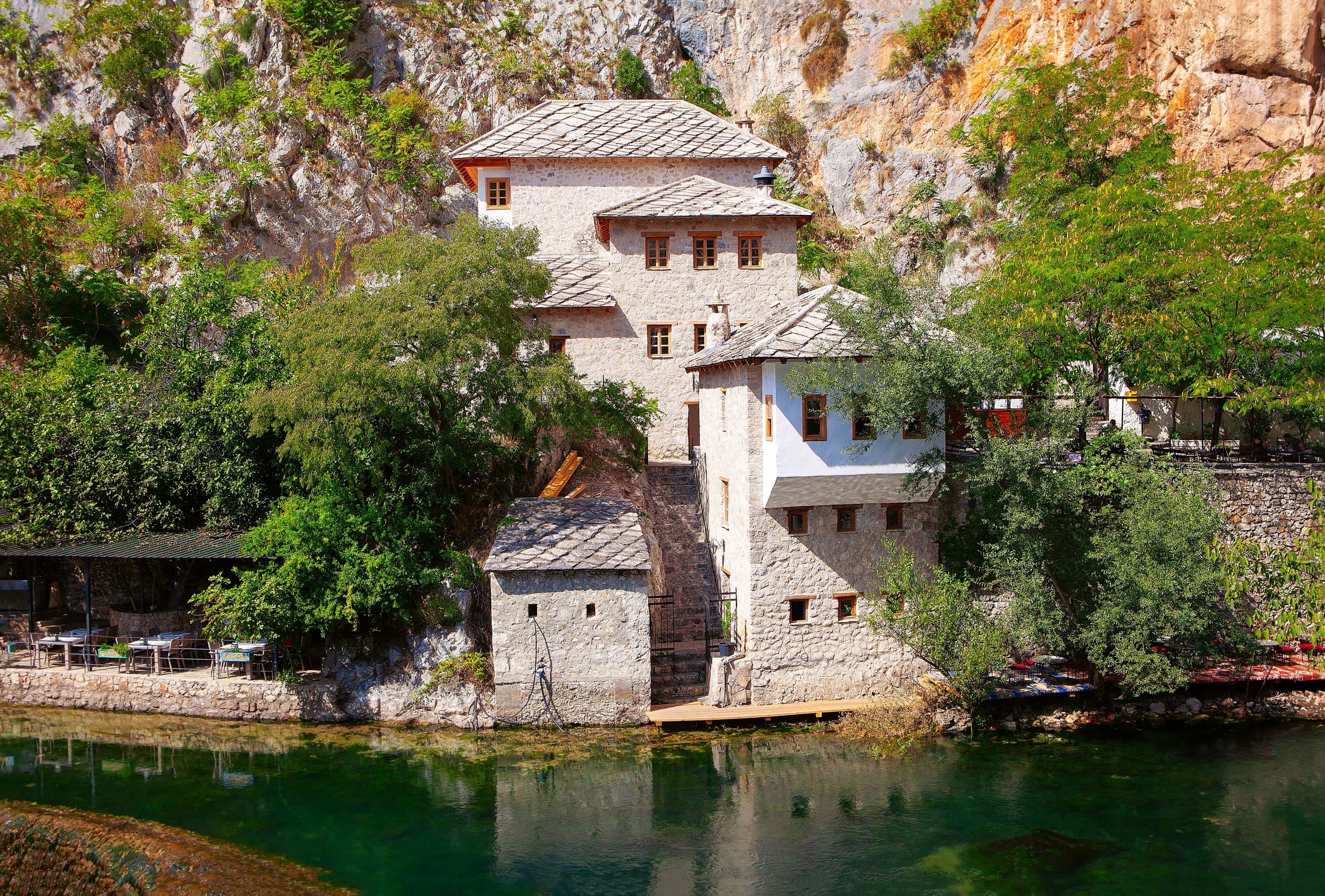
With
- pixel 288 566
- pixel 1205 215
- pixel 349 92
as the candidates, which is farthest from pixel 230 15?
pixel 1205 215

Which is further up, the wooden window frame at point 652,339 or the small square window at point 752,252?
the small square window at point 752,252

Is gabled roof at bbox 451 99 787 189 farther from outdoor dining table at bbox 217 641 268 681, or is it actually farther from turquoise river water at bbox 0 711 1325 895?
turquoise river water at bbox 0 711 1325 895

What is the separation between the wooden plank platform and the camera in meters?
19.7

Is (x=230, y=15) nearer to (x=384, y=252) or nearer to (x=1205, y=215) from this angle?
(x=384, y=252)

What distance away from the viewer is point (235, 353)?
986 inches

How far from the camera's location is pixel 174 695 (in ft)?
69.8

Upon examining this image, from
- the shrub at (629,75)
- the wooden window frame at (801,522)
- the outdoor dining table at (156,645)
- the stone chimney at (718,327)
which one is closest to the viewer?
the wooden window frame at (801,522)

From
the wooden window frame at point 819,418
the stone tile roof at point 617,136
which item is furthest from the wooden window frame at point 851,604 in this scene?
the stone tile roof at point 617,136

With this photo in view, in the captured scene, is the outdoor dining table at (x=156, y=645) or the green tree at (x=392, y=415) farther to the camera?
the outdoor dining table at (x=156, y=645)

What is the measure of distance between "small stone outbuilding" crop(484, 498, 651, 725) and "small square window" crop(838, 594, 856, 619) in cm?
444

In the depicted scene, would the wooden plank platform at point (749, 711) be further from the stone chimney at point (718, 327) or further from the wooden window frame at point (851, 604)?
the stone chimney at point (718, 327)

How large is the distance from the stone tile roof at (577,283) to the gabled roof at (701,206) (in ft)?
4.35

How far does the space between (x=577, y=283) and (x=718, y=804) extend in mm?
17409

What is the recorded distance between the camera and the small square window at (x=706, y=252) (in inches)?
1103
